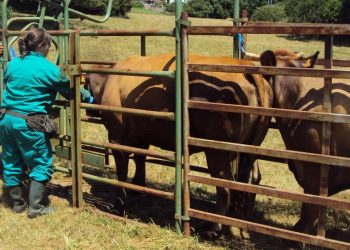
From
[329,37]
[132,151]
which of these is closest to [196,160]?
[132,151]

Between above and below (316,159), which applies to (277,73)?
above

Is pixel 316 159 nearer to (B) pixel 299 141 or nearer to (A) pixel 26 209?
(B) pixel 299 141

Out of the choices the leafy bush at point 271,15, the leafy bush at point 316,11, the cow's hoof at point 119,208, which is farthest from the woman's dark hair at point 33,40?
the leafy bush at point 271,15

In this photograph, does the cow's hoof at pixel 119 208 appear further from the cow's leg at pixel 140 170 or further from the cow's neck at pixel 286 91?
the cow's neck at pixel 286 91

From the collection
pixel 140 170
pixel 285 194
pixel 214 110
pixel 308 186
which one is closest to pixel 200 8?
pixel 140 170

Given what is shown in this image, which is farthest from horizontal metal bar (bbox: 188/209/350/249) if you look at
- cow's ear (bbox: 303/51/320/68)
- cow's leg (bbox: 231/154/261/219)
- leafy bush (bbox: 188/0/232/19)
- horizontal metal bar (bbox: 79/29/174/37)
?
leafy bush (bbox: 188/0/232/19)

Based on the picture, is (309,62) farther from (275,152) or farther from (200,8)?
(200,8)

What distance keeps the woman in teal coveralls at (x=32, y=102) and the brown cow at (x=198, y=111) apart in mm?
491

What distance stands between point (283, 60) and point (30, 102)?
2545mm

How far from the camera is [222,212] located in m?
4.57

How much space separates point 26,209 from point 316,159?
10.7 feet

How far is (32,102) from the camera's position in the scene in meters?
4.97

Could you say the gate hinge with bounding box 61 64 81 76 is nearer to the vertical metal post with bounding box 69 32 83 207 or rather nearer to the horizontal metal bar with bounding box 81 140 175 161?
the vertical metal post with bounding box 69 32 83 207

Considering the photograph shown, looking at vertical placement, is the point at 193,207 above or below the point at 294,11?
below
